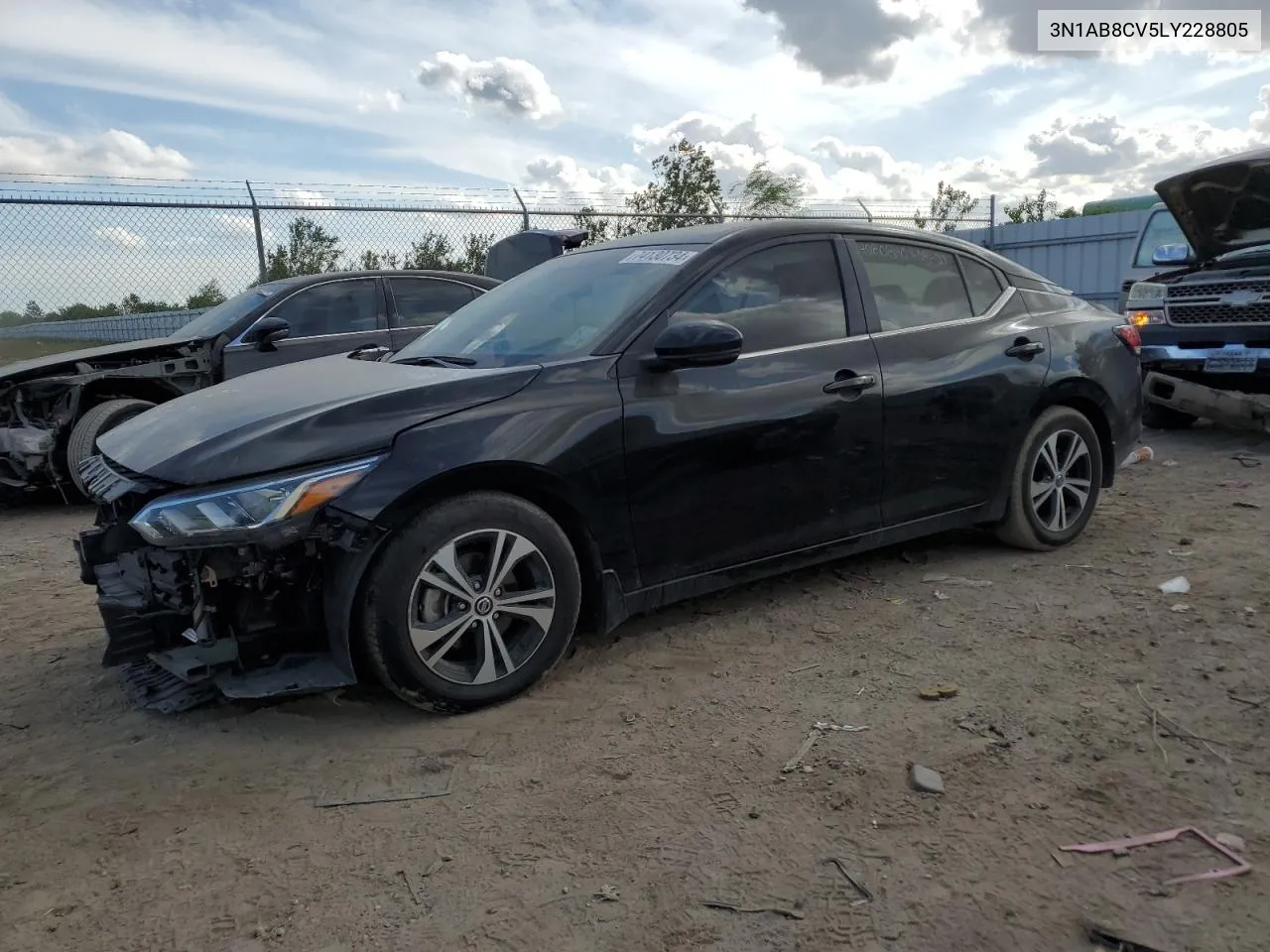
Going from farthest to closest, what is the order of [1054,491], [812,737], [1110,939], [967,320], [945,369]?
[1054,491] < [967,320] < [945,369] < [812,737] < [1110,939]

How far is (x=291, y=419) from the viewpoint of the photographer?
10.1ft

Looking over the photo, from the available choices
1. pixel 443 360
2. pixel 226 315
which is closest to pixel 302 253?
pixel 226 315

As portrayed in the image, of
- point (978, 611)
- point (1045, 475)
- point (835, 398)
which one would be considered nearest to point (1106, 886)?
point (978, 611)

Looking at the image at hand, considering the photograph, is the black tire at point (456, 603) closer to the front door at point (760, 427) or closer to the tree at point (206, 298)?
the front door at point (760, 427)

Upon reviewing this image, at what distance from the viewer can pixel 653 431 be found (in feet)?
11.4

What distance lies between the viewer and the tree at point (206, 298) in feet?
33.1

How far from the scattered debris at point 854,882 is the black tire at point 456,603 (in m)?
1.28

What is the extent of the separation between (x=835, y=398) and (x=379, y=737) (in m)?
2.15

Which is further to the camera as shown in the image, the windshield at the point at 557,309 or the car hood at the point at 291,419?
the windshield at the point at 557,309

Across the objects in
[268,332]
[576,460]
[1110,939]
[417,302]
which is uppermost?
[417,302]

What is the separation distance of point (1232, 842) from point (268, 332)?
676 centimetres

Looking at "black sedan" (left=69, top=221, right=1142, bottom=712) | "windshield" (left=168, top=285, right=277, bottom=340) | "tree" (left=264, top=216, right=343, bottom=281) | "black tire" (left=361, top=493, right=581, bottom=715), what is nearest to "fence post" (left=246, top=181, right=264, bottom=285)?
"tree" (left=264, top=216, right=343, bottom=281)

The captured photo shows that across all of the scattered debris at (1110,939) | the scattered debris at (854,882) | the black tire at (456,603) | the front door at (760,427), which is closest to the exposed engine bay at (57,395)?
the black tire at (456,603)

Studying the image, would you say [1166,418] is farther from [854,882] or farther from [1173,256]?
[854,882]
